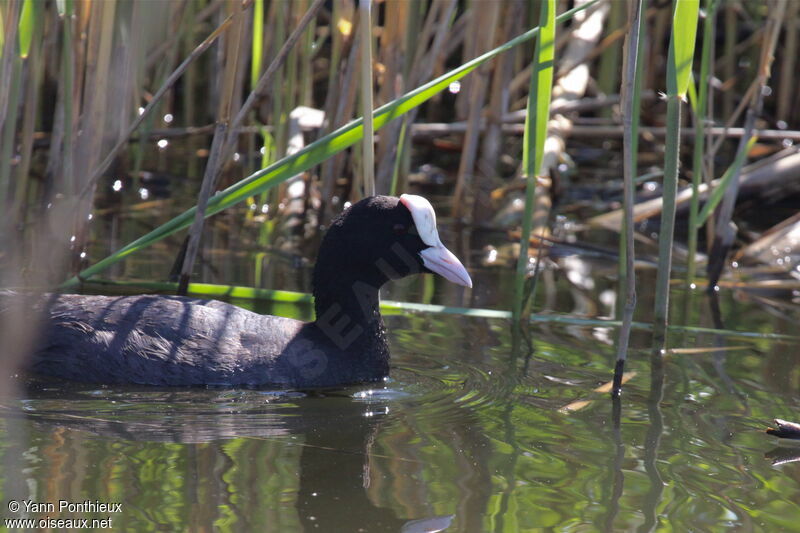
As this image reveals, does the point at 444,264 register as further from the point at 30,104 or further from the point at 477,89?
the point at 477,89

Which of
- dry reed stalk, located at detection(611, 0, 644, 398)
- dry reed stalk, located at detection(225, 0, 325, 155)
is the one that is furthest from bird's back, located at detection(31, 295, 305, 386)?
dry reed stalk, located at detection(611, 0, 644, 398)

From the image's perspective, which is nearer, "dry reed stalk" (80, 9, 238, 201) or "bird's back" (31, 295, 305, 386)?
"bird's back" (31, 295, 305, 386)

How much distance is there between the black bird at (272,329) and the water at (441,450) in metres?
0.09

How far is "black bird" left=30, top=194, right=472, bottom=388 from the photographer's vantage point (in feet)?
10.5

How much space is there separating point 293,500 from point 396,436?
1.70 ft

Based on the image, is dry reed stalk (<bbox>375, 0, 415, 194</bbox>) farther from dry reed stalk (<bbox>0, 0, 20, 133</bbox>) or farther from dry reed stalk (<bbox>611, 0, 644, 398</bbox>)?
dry reed stalk (<bbox>0, 0, 20, 133</bbox>)

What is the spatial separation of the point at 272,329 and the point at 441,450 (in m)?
0.88

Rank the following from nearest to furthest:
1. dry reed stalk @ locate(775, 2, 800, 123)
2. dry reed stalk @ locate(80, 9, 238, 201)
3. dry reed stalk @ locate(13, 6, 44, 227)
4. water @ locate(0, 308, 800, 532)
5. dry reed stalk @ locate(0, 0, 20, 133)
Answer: water @ locate(0, 308, 800, 532) < dry reed stalk @ locate(0, 0, 20, 133) < dry reed stalk @ locate(80, 9, 238, 201) < dry reed stalk @ locate(13, 6, 44, 227) < dry reed stalk @ locate(775, 2, 800, 123)

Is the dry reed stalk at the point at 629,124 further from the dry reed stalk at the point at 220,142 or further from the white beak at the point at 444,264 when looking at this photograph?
the dry reed stalk at the point at 220,142

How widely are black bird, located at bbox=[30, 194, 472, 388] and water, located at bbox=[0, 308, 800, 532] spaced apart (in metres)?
0.09

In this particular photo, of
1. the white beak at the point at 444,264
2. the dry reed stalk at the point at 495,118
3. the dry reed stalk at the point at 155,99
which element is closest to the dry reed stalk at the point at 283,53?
the dry reed stalk at the point at 155,99

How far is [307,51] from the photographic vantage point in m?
4.76


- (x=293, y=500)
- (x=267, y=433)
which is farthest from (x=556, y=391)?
(x=293, y=500)

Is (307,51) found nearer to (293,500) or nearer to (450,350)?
(450,350)
